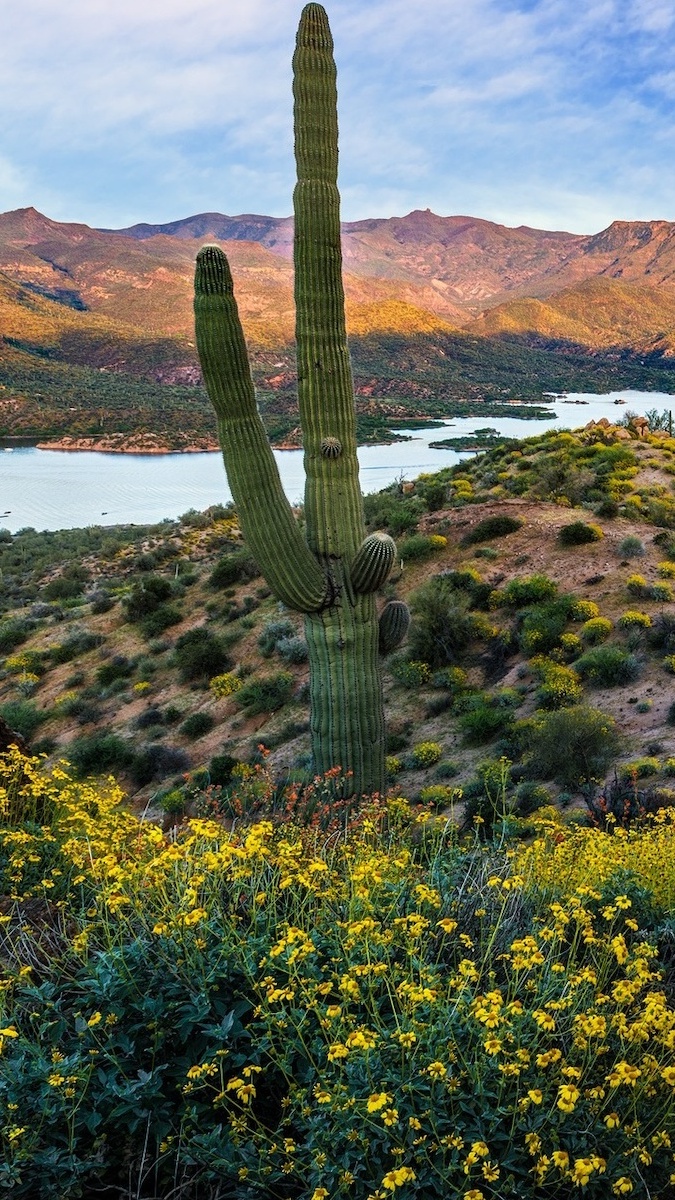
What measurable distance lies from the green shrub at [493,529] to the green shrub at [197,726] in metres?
7.20

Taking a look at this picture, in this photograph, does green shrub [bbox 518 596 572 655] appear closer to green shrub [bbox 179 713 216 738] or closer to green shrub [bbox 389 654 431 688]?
green shrub [bbox 389 654 431 688]

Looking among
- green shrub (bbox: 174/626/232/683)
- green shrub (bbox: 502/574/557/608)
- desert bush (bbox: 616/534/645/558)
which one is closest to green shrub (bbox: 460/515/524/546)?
green shrub (bbox: 502/574/557/608)

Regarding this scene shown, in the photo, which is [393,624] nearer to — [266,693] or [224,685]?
[266,693]

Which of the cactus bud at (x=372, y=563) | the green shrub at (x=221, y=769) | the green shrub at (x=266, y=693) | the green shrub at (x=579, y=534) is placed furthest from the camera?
the green shrub at (x=579, y=534)

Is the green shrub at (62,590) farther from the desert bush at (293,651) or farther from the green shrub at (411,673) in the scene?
the green shrub at (411,673)

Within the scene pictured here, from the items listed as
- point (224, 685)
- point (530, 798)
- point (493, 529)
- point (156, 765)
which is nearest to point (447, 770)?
point (530, 798)

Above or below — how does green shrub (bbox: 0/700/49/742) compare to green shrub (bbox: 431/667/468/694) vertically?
below

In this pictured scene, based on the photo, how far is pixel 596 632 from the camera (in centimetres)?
1309

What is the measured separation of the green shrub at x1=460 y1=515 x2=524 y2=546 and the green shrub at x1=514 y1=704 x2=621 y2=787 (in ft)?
26.7

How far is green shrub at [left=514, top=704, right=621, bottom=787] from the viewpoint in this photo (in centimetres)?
941

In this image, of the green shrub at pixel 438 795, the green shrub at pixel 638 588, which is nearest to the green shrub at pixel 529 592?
the green shrub at pixel 638 588

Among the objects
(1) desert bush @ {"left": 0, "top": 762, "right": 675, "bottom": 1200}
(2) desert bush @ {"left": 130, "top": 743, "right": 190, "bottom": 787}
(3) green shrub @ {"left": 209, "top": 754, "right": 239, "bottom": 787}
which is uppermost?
(1) desert bush @ {"left": 0, "top": 762, "right": 675, "bottom": 1200}

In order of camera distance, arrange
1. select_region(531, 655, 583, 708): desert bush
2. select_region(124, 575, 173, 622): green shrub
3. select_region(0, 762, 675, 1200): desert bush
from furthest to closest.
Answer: select_region(124, 575, 173, 622): green shrub
select_region(531, 655, 583, 708): desert bush
select_region(0, 762, 675, 1200): desert bush

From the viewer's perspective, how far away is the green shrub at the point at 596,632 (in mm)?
13078
